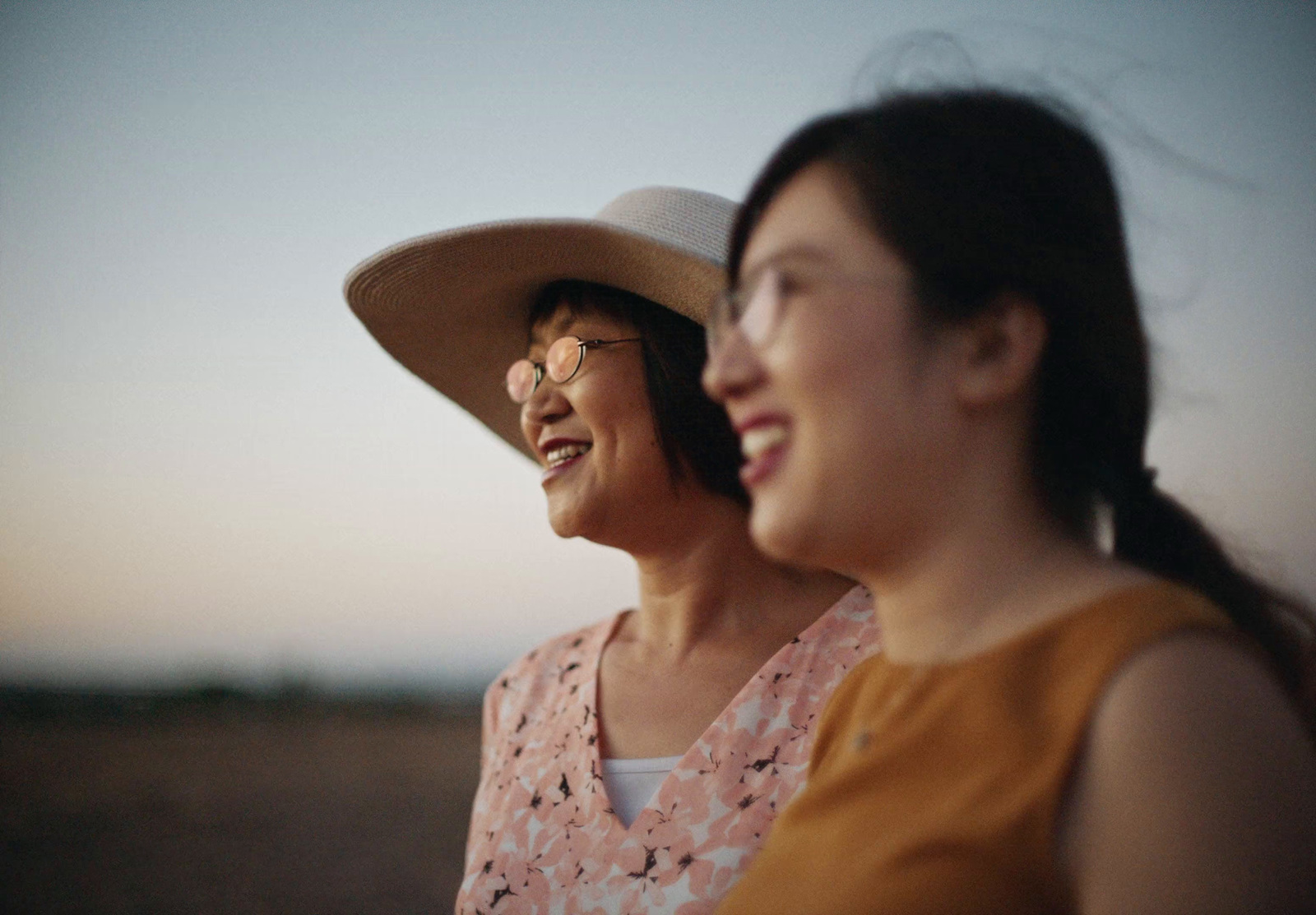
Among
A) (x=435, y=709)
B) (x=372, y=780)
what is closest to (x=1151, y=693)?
(x=372, y=780)

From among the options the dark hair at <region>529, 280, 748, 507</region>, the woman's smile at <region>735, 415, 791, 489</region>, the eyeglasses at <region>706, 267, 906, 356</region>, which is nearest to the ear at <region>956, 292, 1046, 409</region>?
the eyeglasses at <region>706, 267, 906, 356</region>

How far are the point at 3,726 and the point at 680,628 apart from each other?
1319 centimetres

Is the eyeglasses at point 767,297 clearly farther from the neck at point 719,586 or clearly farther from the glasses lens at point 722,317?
the neck at point 719,586

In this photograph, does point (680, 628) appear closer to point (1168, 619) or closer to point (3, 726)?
point (1168, 619)

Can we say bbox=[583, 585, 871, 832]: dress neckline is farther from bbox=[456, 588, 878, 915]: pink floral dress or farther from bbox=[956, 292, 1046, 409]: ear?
bbox=[956, 292, 1046, 409]: ear

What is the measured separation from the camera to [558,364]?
2.50 meters

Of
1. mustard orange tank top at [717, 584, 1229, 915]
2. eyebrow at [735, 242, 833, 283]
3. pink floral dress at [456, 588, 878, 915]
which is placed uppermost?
eyebrow at [735, 242, 833, 283]

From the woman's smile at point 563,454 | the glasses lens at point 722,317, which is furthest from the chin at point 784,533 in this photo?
the woman's smile at point 563,454

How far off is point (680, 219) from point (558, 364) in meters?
0.54

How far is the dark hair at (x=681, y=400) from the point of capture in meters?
2.40

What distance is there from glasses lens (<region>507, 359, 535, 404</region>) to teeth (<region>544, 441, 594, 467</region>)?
0.20m

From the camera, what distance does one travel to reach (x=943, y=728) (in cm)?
96

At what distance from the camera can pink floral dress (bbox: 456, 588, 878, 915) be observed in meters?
1.87

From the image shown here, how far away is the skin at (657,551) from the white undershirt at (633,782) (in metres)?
0.09
